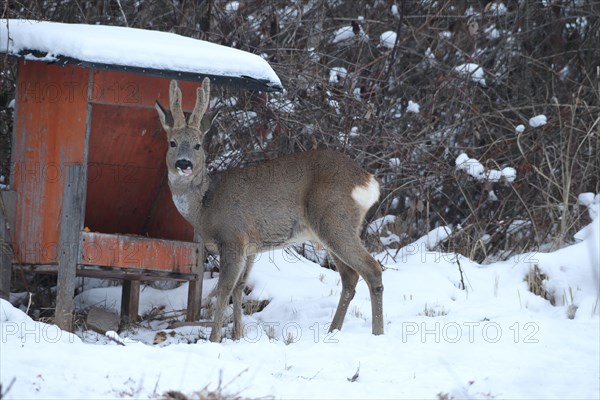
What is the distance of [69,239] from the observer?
25.2ft

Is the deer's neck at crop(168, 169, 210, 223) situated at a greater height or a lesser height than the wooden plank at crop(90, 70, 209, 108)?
lesser

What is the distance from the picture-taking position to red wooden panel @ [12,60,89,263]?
7.80 meters

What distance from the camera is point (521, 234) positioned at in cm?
1173

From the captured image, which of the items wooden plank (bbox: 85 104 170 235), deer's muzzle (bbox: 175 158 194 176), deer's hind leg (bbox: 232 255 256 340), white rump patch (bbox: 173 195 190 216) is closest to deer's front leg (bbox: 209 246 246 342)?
deer's hind leg (bbox: 232 255 256 340)

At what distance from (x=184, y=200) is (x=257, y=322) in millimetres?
1296

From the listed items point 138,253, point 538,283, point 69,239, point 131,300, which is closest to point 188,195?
point 138,253

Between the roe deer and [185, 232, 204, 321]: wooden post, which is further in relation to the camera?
[185, 232, 204, 321]: wooden post

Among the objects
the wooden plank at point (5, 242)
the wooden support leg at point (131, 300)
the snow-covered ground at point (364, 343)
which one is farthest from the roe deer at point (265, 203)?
the wooden plank at point (5, 242)

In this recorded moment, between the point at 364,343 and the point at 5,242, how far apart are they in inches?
123

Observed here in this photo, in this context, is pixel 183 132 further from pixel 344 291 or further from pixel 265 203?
pixel 344 291

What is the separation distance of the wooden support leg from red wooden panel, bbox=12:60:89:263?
4.14ft

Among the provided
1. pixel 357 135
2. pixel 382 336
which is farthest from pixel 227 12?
pixel 382 336

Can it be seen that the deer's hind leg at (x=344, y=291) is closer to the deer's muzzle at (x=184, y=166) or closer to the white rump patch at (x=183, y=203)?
the white rump patch at (x=183, y=203)

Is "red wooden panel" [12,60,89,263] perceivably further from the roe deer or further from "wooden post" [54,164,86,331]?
the roe deer
